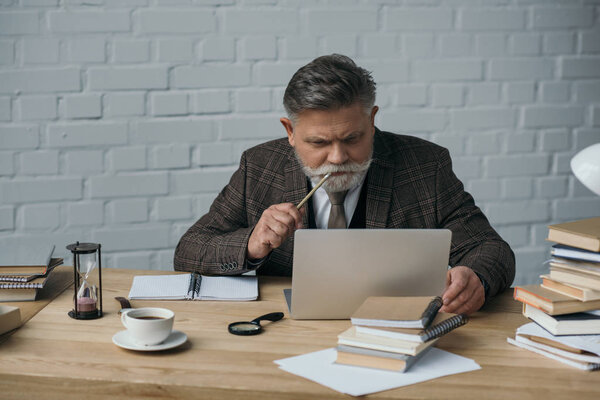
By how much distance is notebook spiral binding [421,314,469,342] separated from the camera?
119 cm

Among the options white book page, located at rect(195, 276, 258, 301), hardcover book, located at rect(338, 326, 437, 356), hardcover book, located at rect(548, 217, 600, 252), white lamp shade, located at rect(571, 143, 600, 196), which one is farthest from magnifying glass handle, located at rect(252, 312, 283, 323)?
white lamp shade, located at rect(571, 143, 600, 196)

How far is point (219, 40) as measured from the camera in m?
2.56

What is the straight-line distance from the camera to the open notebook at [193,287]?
1.58 meters

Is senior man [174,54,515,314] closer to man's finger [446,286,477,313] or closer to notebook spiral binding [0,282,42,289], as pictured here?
man's finger [446,286,477,313]

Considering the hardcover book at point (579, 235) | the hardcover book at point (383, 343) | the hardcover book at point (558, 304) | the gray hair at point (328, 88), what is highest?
the gray hair at point (328, 88)

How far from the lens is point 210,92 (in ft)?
8.45

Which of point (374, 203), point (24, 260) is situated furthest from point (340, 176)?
point (24, 260)

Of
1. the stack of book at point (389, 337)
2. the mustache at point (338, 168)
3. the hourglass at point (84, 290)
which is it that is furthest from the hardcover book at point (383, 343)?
the mustache at point (338, 168)

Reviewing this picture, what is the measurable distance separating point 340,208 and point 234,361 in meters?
0.85

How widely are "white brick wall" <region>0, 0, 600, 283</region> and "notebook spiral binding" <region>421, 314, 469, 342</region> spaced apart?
1486 millimetres

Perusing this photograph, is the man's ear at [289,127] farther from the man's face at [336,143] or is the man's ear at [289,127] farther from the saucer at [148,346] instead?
the saucer at [148,346]

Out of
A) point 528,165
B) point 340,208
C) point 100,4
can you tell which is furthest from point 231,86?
point 528,165

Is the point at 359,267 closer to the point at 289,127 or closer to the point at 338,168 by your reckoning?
the point at 338,168

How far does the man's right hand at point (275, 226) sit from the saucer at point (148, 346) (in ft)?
1.41
